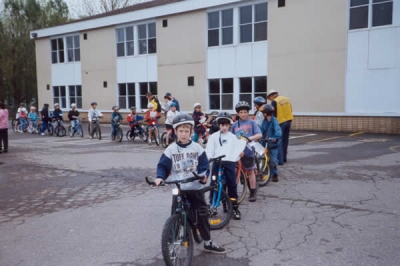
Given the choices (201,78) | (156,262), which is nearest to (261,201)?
(156,262)

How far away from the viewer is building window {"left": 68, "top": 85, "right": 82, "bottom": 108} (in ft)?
101

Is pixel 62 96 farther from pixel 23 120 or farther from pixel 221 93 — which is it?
pixel 221 93

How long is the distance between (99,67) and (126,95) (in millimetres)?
3597

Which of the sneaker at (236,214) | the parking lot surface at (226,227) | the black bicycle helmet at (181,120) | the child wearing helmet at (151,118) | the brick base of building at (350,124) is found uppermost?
the black bicycle helmet at (181,120)

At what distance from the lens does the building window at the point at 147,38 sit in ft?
83.9

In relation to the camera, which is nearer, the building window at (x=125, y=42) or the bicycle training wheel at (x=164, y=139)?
the bicycle training wheel at (x=164, y=139)

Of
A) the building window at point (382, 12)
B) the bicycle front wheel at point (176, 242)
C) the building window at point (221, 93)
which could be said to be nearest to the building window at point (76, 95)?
the building window at point (221, 93)

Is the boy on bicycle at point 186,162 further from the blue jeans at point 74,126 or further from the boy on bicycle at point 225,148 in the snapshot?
the blue jeans at point 74,126

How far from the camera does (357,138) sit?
15.2 m

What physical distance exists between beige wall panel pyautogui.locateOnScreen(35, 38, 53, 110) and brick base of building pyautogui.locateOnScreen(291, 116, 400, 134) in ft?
74.8

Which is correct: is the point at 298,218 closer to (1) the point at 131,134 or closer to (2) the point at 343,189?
(2) the point at 343,189

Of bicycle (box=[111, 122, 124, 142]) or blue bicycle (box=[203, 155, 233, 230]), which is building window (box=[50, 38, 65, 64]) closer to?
bicycle (box=[111, 122, 124, 142])

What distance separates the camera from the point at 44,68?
33062 millimetres

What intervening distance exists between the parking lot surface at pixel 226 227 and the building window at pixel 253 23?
11418 mm
